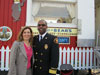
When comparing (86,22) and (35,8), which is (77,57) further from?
(35,8)

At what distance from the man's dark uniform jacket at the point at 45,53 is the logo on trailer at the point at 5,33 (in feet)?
11.4

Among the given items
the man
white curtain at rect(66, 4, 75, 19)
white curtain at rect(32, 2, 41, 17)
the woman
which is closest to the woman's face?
the woman

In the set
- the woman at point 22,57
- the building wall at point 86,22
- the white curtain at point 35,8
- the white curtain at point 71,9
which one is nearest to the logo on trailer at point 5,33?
the white curtain at point 35,8

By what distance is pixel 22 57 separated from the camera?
2.44 m

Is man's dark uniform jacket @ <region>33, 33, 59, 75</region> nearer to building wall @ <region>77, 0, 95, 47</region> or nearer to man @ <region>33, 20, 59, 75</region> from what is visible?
man @ <region>33, 20, 59, 75</region>

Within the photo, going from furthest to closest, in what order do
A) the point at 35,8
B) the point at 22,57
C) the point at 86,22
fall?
1. the point at 35,8
2. the point at 86,22
3. the point at 22,57

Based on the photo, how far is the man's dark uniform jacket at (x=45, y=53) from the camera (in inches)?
99.8

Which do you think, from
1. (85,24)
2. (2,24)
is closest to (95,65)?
(85,24)

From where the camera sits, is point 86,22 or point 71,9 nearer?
point 86,22

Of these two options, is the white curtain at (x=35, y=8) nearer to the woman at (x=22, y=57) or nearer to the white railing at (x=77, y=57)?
the white railing at (x=77, y=57)

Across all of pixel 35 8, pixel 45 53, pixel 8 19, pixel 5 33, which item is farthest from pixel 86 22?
pixel 45 53

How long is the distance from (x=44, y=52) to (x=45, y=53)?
1.0 inches

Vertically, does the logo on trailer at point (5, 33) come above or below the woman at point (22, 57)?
above

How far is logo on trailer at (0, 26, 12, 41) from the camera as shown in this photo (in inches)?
225
